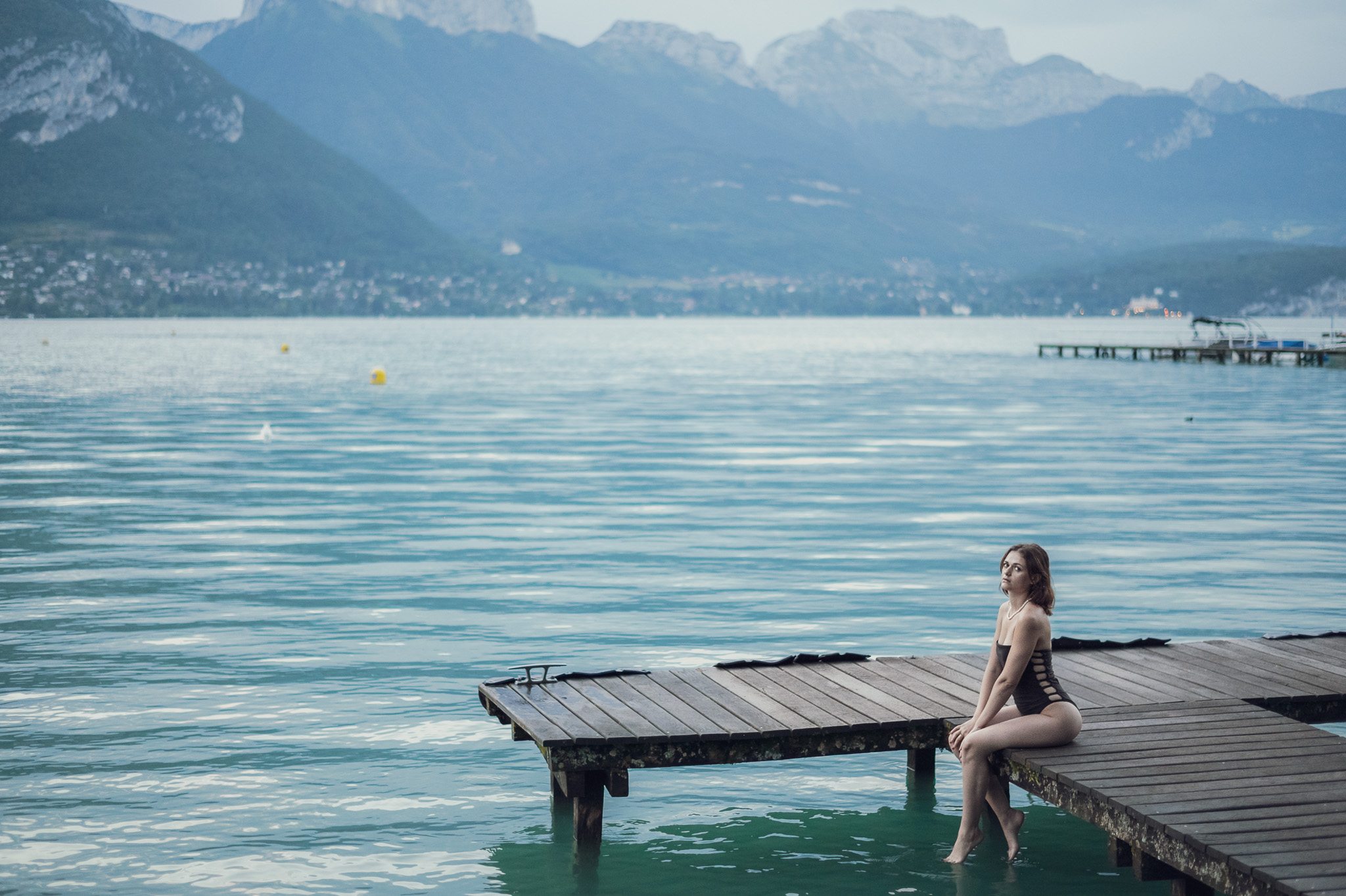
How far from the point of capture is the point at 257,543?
938 inches

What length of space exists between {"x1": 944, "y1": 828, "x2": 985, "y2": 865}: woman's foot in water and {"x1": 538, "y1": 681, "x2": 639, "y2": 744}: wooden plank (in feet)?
7.67

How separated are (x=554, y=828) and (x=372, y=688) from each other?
14.3 ft

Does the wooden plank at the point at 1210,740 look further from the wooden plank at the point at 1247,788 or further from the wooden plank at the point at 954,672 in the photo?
the wooden plank at the point at 954,672

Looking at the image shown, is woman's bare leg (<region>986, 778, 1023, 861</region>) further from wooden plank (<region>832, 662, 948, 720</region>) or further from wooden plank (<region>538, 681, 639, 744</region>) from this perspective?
wooden plank (<region>538, 681, 639, 744</region>)

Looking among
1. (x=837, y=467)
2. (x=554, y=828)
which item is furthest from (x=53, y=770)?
(x=837, y=467)

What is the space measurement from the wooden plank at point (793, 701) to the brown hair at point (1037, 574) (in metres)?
1.50

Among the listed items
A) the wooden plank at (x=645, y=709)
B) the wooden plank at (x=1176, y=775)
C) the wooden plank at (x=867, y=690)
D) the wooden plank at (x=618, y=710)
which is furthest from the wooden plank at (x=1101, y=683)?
the wooden plank at (x=618, y=710)

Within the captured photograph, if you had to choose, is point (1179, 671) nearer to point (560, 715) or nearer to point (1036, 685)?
point (1036, 685)

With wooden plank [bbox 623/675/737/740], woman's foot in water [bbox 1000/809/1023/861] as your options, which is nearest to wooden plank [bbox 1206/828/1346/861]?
woman's foot in water [bbox 1000/809/1023/861]

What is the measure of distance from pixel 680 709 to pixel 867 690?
5.00 feet

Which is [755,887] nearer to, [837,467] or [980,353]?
[837,467]

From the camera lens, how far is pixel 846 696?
10523mm

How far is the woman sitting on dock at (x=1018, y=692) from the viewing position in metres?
8.99

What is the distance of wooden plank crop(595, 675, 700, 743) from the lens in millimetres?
9438
